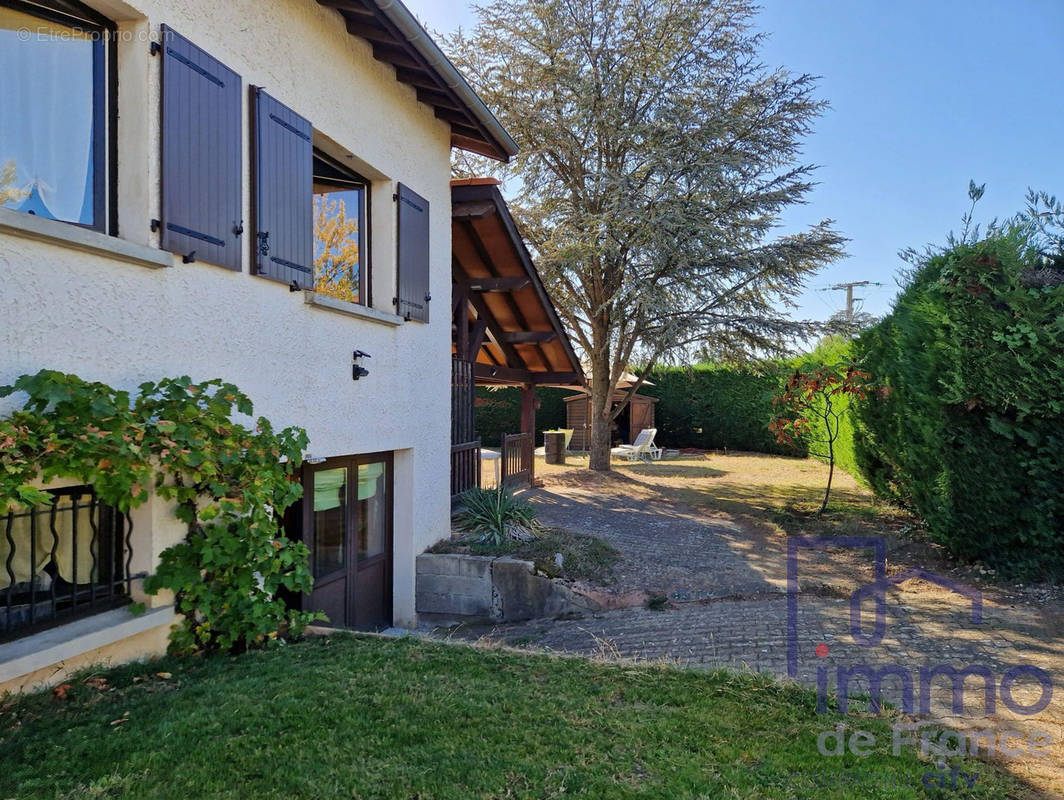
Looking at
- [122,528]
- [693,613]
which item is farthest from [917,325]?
[122,528]

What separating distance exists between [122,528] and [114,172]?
2177mm

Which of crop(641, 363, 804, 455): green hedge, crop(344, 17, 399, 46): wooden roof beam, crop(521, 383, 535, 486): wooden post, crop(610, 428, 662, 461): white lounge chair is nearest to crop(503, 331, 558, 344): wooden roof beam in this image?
crop(521, 383, 535, 486): wooden post

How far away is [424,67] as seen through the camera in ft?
20.8

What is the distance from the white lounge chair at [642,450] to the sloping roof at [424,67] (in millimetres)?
14840

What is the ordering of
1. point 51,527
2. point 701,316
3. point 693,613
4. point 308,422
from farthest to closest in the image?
point 701,316, point 693,613, point 308,422, point 51,527

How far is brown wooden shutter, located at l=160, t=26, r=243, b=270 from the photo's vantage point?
155 inches

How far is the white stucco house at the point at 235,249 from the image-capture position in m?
3.36

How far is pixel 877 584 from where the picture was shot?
25.0 feet

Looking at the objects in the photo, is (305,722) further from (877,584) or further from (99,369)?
(877,584)

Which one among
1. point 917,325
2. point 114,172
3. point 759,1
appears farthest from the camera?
point 759,1

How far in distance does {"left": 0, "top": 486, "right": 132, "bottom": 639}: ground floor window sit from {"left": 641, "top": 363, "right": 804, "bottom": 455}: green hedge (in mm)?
21618

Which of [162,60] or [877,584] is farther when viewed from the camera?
[877,584]

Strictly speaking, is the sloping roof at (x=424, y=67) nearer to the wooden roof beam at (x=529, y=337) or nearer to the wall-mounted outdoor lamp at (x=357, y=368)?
the wall-mounted outdoor lamp at (x=357, y=368)

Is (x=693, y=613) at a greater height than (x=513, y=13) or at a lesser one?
lesser
